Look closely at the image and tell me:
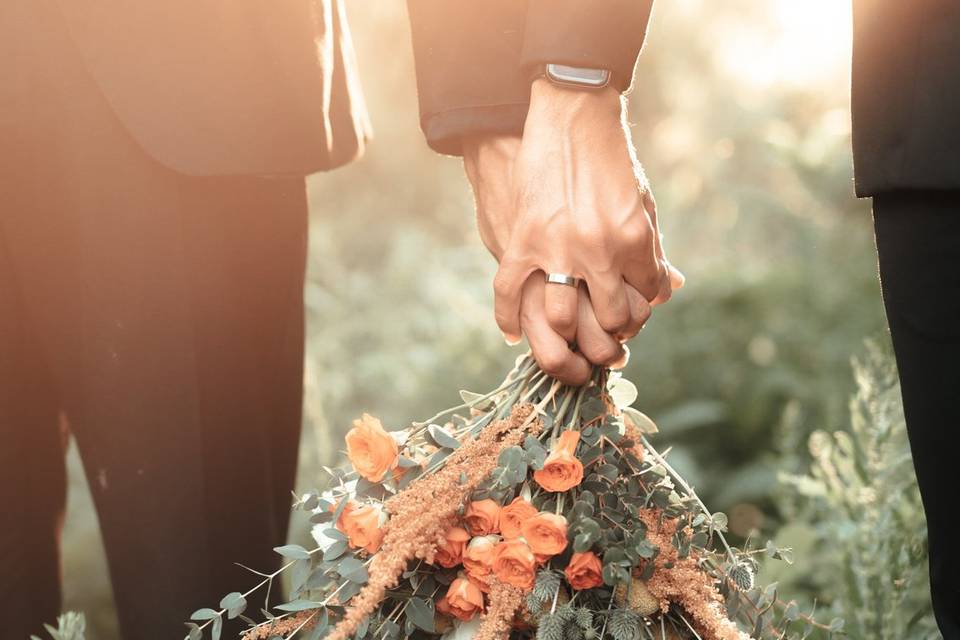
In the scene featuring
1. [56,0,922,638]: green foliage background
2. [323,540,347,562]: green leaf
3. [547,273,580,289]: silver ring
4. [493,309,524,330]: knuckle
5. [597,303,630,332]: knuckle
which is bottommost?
Answer: [56,0,922,638]: green foliage background

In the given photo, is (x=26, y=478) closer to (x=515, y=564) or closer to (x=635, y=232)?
(x=515, y=564)

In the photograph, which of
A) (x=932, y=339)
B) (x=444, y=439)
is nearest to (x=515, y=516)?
(x=444, y=439)

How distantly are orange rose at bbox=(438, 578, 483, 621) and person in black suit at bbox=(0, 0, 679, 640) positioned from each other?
29 cm

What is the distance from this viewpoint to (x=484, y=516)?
119cm

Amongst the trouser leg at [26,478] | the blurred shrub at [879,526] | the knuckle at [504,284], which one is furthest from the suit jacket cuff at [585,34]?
the blurred shrub at [879,526]

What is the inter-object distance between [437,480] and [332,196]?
5.42 m

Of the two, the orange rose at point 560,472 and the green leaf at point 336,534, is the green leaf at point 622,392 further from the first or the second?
the green leaf at point 336,534

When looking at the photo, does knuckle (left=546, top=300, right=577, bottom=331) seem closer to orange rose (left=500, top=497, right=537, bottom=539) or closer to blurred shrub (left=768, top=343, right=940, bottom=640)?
orange rose (left=500, top=497, right=537, bottom=539)

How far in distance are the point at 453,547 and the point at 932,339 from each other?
582mm

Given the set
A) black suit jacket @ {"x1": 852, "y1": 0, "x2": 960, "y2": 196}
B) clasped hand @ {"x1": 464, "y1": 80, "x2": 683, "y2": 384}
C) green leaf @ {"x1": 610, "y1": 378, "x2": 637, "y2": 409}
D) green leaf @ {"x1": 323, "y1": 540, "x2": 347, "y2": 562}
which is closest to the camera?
black suit jacket @ {"x1": 852, "y1": 0, "x2": 960, "y2": 196}

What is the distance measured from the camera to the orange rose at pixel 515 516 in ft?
3.82

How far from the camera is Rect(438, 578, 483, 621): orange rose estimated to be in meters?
1.16

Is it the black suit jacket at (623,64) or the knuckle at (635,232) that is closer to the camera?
the black suit jacket at (623,64)

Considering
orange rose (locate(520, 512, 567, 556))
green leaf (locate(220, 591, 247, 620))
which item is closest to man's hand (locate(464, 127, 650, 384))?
orange rose (locate(520, 512, 567, 556))
